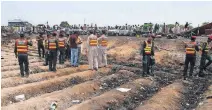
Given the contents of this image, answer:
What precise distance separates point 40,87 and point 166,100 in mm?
4490

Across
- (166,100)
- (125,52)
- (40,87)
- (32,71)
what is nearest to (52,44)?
(32,71)

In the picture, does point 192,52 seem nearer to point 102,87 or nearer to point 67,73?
point 102,87

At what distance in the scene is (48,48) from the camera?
53.7ft

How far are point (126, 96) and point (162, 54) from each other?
528 inches

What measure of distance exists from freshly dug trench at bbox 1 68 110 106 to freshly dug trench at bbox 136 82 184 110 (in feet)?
12.3

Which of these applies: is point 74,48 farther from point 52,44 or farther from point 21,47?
point 21,47

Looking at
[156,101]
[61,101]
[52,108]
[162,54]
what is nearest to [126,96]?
[156,101]

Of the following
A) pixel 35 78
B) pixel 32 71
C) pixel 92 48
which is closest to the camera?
pixel 35 78

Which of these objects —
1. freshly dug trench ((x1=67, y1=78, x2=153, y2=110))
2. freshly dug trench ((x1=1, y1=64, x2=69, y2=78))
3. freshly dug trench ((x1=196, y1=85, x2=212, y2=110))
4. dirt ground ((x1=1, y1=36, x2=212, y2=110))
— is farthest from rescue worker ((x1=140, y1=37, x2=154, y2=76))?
freshly dug trench ((x1=1, y1=64, x2=69, y2=78))

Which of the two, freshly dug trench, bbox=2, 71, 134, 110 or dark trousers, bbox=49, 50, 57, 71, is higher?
dark trousers, bbox=49, 50, 57, 71

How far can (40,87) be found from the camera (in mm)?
13133

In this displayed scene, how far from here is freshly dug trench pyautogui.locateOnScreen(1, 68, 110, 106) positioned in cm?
1178

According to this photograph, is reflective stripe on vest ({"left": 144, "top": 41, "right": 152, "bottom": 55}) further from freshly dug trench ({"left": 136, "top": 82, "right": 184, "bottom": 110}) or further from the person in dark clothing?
the person in dark clothing

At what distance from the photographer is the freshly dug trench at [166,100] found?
11031 millimetres
